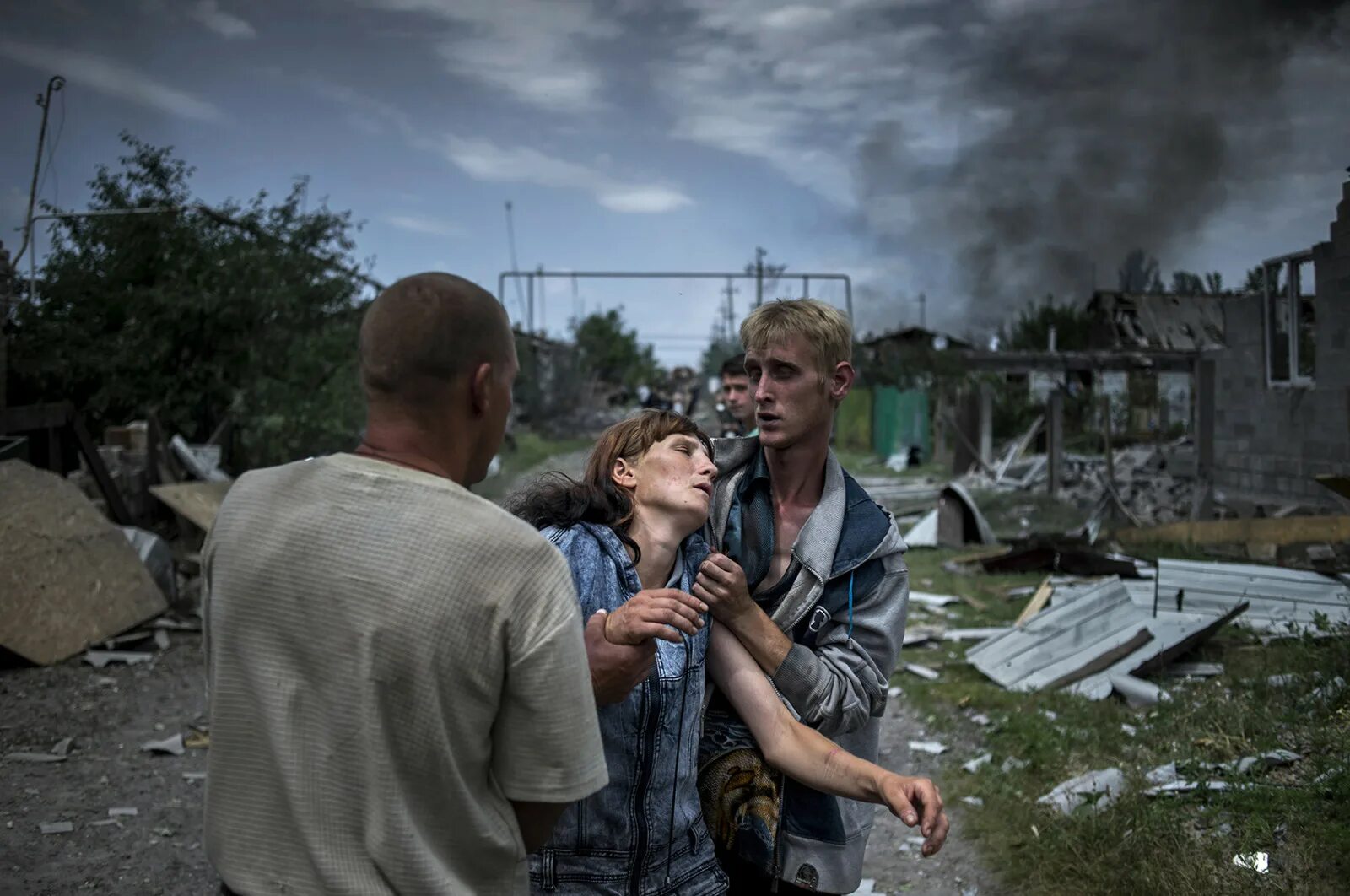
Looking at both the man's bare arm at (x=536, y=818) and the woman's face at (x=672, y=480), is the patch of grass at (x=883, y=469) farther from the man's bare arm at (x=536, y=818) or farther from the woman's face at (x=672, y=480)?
the man's bare arm at (x=536, y=818)

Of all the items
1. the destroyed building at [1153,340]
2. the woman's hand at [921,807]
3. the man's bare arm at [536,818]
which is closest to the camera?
the man's bare arm at [536,818]

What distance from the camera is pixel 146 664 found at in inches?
312

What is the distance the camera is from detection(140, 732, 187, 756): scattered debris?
6422mm

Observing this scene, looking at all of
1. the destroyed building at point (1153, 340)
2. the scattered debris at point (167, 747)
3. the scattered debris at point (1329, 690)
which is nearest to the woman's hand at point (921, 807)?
the scattered debris at point (1329, 690)

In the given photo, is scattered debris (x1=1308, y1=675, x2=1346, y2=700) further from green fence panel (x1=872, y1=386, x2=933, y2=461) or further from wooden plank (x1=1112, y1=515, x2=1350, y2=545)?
green fence panel (x1=872, y1=386, x2=933, y2=461)

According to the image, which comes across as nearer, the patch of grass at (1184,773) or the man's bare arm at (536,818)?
the man's bare arm at (536,818)

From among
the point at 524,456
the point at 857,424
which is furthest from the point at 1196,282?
the point at 524,456

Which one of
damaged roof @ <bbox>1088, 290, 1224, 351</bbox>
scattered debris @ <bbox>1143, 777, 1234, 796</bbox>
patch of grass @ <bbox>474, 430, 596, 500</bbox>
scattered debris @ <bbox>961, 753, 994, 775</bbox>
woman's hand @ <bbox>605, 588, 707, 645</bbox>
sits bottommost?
scattered debris @ <bbox>961, 753, 994, 775</bbox>

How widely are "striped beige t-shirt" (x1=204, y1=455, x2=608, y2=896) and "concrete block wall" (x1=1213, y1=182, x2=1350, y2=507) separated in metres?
10.0

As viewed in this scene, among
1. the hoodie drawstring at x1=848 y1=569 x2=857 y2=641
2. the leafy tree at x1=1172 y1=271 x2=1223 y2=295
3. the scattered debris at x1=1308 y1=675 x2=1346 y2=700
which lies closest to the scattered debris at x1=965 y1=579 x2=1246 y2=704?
the scattered debris at x1=1308 y1=675 x2=1346 y2=700

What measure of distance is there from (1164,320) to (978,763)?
88.9 ft

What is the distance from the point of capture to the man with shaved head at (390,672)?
154 cm

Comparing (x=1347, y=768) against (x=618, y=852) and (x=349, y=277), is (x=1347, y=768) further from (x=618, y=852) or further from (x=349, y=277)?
(x=349, y=277)

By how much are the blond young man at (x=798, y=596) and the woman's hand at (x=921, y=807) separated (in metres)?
0.27
